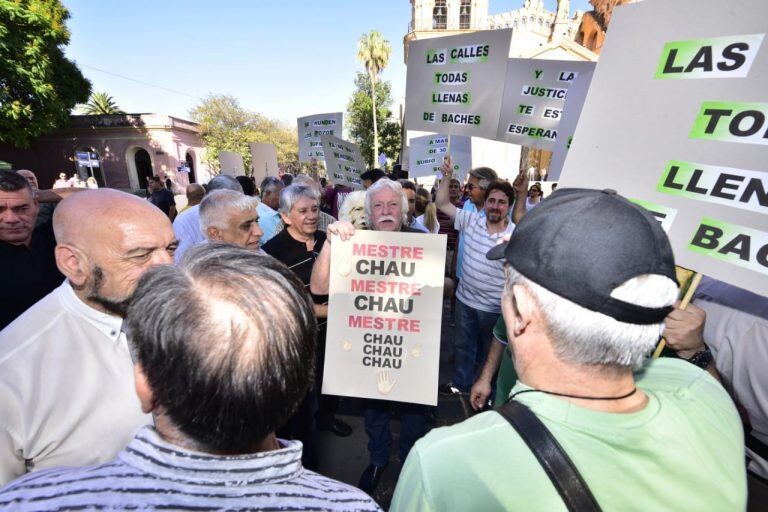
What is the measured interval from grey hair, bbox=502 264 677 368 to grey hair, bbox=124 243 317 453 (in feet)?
2.01

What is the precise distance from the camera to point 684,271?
1.59 metres

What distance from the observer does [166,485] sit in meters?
0.67

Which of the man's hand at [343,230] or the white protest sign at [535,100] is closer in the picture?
the man's hand at [343,230]

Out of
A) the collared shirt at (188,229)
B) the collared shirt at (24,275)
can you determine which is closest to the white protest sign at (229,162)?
the collared shirt at (188,229)

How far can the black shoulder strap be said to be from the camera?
2.35 feet

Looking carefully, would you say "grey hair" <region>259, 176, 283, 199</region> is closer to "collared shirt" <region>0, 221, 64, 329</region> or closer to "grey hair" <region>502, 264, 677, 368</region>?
"collared shirt" <region>0, 221, 64, 329</region>

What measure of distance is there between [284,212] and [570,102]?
2.69 metres

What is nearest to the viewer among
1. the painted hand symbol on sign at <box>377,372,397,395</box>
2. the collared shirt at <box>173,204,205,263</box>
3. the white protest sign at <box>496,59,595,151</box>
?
the painted hand symbol on sign at <box>377,372,397,395</box>

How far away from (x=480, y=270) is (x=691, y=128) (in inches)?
86.1

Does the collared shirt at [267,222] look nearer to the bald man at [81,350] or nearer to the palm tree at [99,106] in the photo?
the bald man at [81,350]

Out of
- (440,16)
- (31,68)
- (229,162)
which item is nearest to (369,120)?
(440,16)

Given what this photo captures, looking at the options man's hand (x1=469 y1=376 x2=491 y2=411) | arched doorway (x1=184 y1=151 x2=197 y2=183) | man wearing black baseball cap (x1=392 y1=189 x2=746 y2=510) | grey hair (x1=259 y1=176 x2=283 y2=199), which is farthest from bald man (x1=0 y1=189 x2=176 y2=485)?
arched doorway (x1=184 y1=151 x2=197 y2=183)

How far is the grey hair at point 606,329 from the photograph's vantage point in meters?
0.83

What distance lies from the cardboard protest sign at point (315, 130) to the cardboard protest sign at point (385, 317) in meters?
5.22
